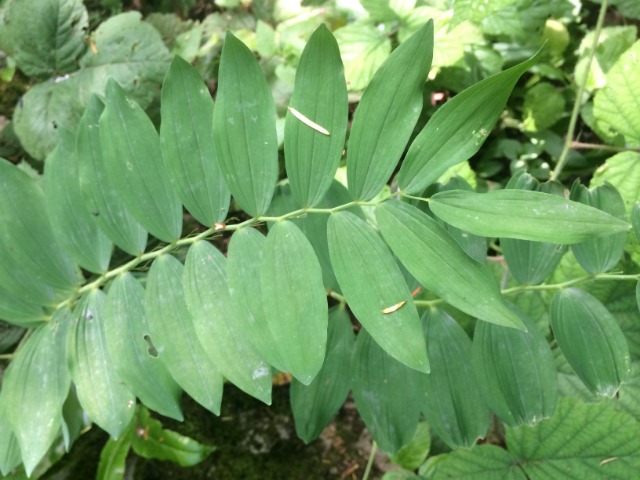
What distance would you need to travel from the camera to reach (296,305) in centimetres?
72

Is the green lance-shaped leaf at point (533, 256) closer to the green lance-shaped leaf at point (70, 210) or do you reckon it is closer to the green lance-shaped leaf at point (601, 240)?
the green lance-shaped leaf at point (601, 240)

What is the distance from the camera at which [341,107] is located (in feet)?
2.39

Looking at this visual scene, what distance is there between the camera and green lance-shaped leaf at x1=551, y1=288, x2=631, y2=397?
2.72 ft

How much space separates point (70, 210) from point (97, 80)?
65cm

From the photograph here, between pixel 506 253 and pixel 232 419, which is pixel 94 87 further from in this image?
pixel 506 253

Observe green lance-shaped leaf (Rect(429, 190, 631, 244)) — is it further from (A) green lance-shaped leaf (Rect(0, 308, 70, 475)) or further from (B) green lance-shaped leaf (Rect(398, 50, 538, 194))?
(A) green lance-shaped leaf (Rect(0, 308, 70, 475))

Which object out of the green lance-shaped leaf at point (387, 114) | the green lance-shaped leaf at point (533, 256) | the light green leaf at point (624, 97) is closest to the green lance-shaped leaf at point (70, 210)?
the green lance-shaped leaf at point (387, 114)

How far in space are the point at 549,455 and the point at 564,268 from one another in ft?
1.36

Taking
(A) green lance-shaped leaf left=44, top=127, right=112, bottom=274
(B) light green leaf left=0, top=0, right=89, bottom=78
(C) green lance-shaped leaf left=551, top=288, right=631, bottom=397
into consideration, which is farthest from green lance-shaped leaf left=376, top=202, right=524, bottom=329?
(B) light green leaf left=0, top=0, right=89, bottom=78

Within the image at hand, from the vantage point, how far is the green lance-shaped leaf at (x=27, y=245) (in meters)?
0.90

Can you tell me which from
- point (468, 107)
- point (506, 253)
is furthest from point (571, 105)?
point (468, 107)

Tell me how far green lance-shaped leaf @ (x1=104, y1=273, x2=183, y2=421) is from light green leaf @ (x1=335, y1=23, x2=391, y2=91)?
34.3 inches

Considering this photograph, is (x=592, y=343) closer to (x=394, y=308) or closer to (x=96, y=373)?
(x=394, y=308)

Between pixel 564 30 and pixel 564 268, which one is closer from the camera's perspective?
pixel 564 268
